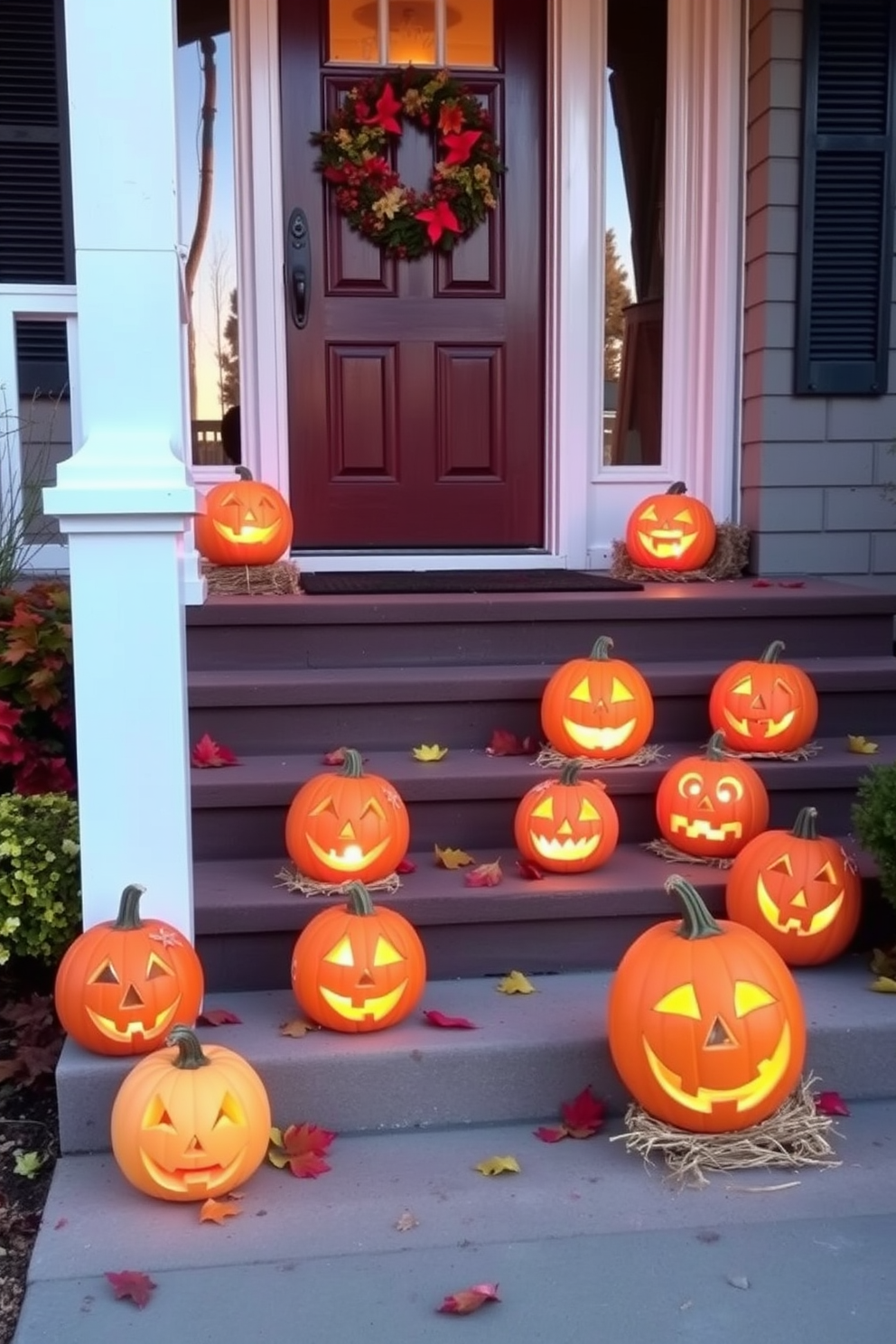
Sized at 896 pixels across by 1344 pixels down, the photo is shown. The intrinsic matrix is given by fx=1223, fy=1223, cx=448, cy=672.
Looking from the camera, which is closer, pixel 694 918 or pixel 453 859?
pixel 694 918

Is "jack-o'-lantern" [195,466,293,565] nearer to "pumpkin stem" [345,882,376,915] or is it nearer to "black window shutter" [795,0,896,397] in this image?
"pumpkin stem" [345,882,376,915]

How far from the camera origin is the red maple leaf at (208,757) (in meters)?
3.14

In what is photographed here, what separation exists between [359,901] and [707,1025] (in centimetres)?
72

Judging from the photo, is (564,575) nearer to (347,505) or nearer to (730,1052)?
(347,505)

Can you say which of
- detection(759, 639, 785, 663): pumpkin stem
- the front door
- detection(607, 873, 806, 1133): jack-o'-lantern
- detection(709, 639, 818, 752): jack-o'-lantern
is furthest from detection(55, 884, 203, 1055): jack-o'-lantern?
the front door

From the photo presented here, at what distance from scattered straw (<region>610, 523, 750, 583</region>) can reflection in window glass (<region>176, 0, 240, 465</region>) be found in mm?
1521

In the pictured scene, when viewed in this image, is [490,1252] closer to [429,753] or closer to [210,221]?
[429,753]

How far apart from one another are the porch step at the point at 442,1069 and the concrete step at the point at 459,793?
0.57 metres

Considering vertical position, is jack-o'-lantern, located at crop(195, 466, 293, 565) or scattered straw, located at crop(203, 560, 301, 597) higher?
jack-o'-lantern, located at crop(195, 466, 293, 565)

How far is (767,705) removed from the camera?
3.20 meters

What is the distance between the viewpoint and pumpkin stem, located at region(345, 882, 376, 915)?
245 centimetres

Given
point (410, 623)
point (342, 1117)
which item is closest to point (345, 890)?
point (342, 1117)

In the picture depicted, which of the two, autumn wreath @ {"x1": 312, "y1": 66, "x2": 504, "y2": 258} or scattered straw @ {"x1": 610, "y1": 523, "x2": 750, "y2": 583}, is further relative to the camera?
autumn wreath @ {"x1": 312, "y1": 66, "x2": 504, "y2": 258}

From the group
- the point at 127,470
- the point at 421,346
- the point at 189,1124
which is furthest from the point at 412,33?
the point at 189,1124
